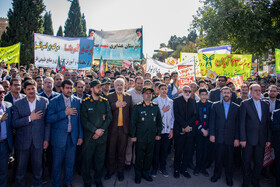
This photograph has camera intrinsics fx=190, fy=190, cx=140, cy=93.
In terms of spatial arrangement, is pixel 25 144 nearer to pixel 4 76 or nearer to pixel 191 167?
pixel 191 167

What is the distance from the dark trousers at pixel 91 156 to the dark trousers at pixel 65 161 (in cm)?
26

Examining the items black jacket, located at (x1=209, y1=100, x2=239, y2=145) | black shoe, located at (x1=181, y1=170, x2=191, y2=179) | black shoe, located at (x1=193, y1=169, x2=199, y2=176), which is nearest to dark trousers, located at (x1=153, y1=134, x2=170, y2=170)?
black shoe, located at (x1=181, y1=170, x2=191, y2=179)

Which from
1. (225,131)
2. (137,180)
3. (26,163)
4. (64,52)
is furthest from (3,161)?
(64,52)

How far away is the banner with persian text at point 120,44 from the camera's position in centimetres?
1387

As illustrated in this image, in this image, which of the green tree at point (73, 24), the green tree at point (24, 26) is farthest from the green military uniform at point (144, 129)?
the green tree at point (73, 24)

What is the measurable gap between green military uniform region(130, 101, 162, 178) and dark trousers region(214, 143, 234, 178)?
4.77ft

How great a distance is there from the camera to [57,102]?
3.73 metres

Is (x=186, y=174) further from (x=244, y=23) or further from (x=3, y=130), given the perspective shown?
(x=244, y=23)

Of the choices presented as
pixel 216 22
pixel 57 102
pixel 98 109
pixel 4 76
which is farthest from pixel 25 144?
pixel 216 22

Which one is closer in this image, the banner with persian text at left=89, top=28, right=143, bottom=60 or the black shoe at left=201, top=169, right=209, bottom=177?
the black shoe at left=201, top=169, right=209, bottom=177

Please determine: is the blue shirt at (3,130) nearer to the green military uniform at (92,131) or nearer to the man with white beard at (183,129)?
the green military uniform at (92,131)

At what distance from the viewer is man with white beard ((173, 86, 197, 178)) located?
4.56m

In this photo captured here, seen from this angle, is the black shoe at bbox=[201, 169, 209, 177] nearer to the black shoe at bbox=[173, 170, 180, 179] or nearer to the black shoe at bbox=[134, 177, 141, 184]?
the black shoe at bbox=[173, 170, 180, 179]

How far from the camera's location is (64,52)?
10531 millimetres
